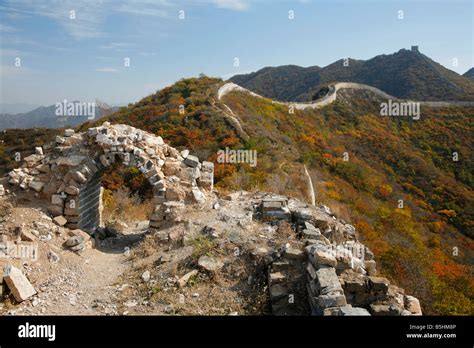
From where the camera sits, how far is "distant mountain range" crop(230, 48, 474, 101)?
49412 millimetres

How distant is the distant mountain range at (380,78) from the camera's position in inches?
1945

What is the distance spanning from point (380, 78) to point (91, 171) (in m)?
60.0

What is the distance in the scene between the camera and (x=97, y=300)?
5891 mm

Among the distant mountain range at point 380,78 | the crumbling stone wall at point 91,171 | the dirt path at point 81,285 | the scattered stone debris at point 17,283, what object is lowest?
the dirt path at point 81,285

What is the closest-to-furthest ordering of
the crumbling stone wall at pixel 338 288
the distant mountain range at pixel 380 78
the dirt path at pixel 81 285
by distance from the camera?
the crumbling stone wall at pixel 338 288, the dirt path at pixel 81 285, the distant mountain range at pixel 380 78

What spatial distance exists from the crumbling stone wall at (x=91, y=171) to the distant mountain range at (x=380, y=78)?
3889 cm

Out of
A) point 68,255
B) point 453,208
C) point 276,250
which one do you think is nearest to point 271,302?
point 276,250

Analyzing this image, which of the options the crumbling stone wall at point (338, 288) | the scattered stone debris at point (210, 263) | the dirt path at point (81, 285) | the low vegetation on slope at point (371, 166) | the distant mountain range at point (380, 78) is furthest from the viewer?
the distant mountain range at point (380, 78)

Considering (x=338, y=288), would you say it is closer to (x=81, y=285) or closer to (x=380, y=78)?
(x=81, y=285)

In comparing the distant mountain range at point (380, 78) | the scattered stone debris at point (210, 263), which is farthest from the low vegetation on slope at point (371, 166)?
the distant mountain range at point (380, 78)

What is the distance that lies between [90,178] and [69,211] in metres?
0.83

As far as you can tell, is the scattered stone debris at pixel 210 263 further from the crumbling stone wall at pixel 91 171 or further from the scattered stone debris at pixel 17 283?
the scattered stone debris at pixel 17 283

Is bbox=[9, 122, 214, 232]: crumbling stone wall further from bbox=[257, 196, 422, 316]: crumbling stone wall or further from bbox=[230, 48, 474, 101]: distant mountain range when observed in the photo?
bbox=[230, 48, 474, 101]: distant mountain range

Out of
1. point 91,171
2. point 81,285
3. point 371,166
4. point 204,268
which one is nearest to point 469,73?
point 371,166
